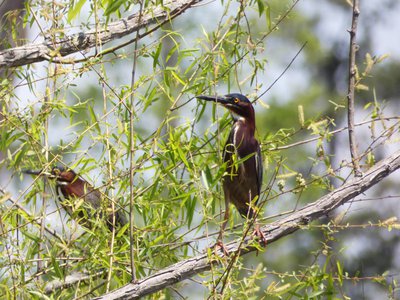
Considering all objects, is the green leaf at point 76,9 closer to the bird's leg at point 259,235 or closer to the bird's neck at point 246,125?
the bird's leg at point 259,235

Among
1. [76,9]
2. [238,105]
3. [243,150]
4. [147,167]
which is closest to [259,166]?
[243,150]

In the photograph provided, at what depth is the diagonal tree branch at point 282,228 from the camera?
2.91m

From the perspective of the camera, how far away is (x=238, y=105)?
13.7 feet

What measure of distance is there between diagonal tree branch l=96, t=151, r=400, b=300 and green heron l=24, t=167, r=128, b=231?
0.39 m

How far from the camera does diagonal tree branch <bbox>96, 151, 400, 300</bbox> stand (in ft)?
9.53

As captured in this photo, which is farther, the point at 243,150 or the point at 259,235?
the point at 243,150

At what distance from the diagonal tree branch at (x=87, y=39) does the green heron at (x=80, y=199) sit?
0.44 m

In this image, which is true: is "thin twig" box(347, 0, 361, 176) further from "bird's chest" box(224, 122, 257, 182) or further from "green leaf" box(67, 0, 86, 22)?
"green leaf" box(67, 0, 86, 22)

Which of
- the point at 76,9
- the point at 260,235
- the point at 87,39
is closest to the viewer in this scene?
the point at 76,9

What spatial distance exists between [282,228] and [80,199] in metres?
0.75

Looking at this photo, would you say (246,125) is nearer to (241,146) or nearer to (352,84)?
(241,146)

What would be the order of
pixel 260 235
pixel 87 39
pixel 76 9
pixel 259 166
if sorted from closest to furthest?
pixel 76 9 → pixel 260 235 → pixel 87 39 → pixel 259 166

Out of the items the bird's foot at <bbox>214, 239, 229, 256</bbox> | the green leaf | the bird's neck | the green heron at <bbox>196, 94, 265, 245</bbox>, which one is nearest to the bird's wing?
the green heron at <bbox>196, 94, 265, 245</bbox>

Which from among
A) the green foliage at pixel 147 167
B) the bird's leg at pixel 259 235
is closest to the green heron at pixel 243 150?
the green foliage at pixel 147 167
